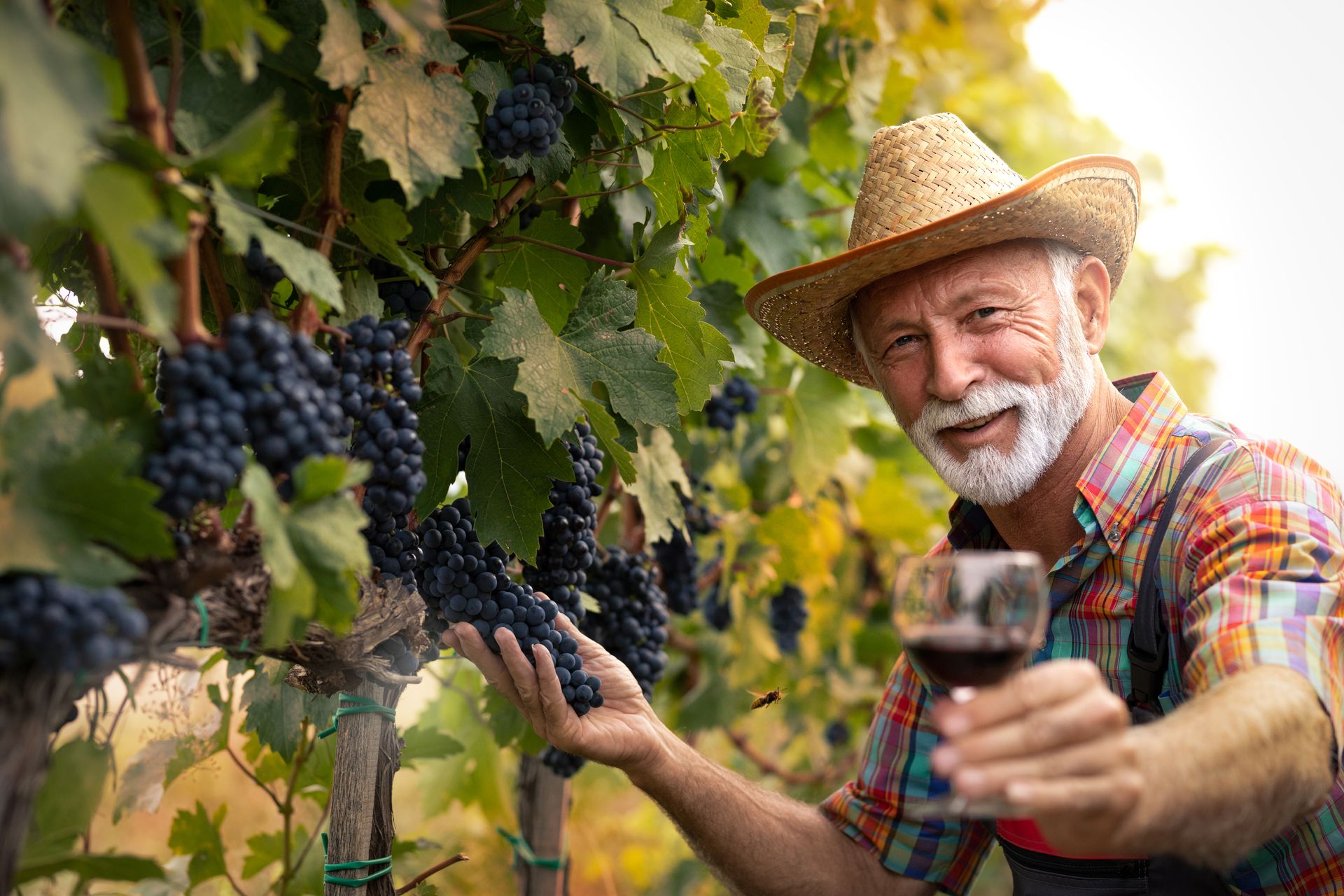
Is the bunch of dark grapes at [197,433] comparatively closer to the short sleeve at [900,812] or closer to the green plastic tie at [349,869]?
the green plastic tie at [349,869]

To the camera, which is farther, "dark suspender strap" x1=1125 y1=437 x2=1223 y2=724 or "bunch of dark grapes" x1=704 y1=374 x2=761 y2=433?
"bunch of dark grapes" x1=704 y1=374 x2=761 y2=433

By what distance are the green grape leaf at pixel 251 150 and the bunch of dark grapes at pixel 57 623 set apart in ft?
1.57

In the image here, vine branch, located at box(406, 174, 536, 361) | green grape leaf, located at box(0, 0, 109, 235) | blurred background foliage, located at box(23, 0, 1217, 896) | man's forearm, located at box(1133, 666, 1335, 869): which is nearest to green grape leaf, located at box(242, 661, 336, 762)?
blurred background foliage, located at box(23, 0, 1217, 896)

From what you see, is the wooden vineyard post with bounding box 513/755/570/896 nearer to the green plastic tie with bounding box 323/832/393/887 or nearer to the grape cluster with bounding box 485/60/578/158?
the green plastic tie with bounding box 323/832/393/887

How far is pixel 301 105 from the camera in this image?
62.6 inches

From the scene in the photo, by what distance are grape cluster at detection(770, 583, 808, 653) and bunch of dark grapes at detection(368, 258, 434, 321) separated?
2.32 metres

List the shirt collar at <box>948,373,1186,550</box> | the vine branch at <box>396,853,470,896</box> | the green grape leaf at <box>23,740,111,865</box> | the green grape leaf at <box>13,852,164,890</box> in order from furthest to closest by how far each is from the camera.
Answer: the shirt collar at <box>948,373,1186,550</box> → the vine branch at <box>396,853,470,896</box> → the green grape leaf at <box>23,740,111,865</box> → the green grape leaf at <box>13,852,164,890</box>

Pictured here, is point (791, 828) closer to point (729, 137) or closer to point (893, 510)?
point (729, 137)

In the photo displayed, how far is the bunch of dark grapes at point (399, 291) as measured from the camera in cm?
185

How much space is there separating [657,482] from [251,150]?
1.43 meters

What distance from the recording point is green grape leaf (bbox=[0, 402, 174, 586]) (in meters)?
1.15

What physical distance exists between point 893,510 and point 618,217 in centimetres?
230

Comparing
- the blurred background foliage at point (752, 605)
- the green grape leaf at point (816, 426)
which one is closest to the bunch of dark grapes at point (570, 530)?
the blurred background foliage at point (752, 605)

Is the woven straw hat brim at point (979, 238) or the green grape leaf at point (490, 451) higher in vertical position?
the woven straw hat brim at point (979, 238)
